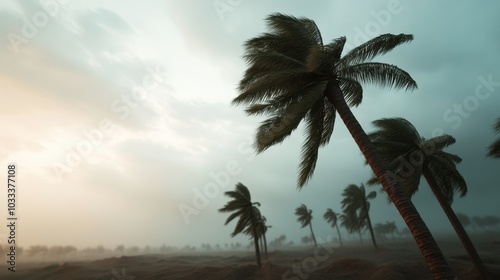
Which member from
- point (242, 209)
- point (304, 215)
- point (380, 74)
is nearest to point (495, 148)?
point (380, 74)

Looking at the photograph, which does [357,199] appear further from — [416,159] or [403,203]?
[403,203]

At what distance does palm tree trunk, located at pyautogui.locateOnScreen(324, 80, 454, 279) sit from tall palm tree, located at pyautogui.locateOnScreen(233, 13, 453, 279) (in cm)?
4

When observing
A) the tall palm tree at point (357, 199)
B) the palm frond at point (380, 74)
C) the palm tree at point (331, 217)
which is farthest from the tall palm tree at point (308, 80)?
the palm tree at point (331, 217)

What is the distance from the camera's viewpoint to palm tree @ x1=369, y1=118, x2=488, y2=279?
1670cm

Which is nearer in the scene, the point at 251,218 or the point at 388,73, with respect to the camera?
the point at 388,73

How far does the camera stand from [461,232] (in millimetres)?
15430

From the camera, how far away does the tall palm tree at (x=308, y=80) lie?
921cm

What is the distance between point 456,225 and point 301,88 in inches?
556

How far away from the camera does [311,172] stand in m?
11.0

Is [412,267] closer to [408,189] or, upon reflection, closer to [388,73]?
[408,189]

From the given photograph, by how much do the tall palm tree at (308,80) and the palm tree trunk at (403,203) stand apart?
37mm

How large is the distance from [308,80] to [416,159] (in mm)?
11698

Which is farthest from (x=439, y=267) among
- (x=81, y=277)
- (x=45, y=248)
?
(x=45, y=248)

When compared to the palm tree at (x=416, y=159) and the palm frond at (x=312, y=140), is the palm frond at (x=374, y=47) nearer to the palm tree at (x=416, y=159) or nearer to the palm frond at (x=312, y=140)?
the palm frond at (x=312, y=140)
